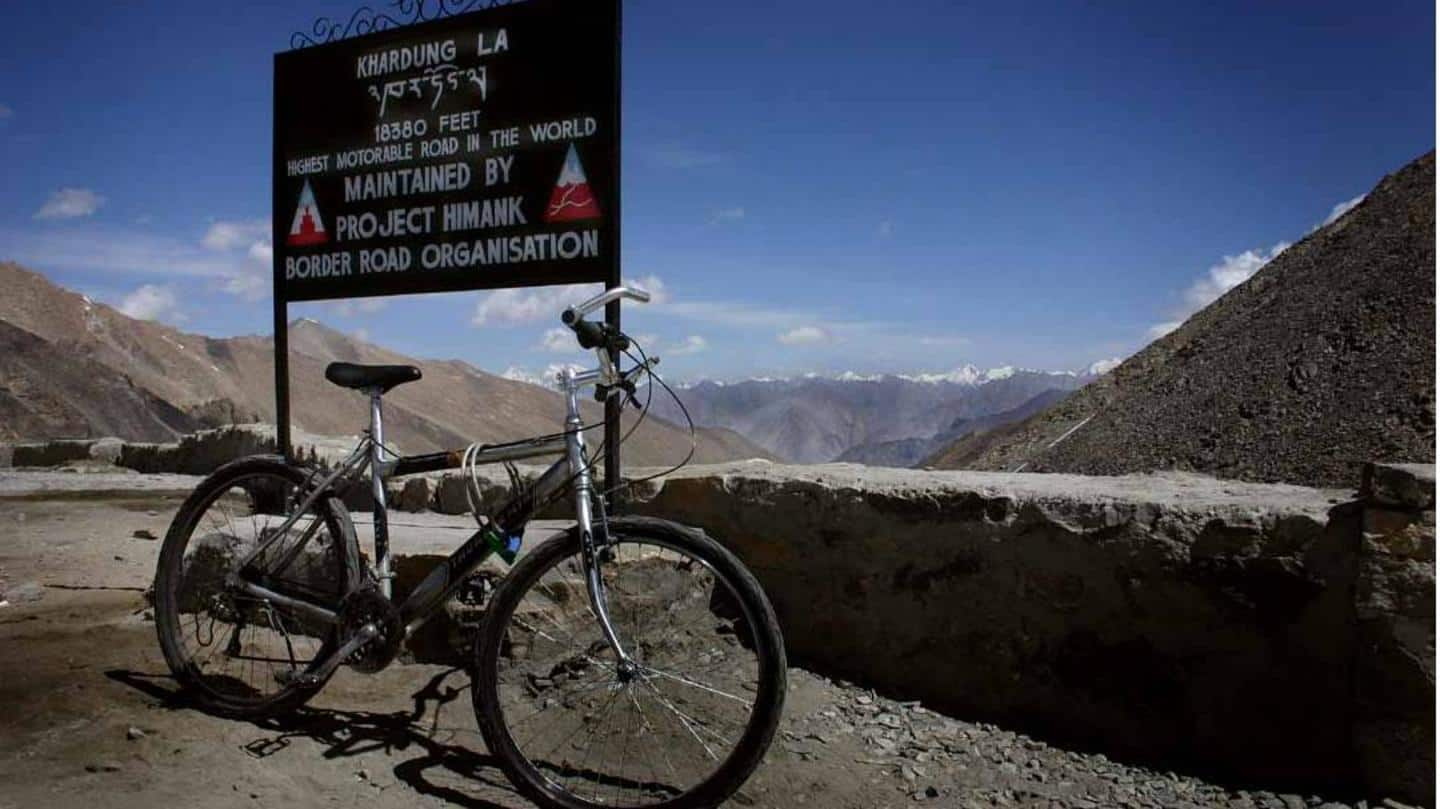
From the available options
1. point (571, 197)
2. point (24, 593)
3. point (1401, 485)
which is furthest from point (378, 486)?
point (1401, 485)

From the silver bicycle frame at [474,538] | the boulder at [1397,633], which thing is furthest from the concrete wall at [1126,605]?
the silver bicycle frame at [474,538]

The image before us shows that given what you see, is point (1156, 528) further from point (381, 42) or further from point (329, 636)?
point (381, 42)

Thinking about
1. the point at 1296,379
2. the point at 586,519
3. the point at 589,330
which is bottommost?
the point at 586,519

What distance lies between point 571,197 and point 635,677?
233 cm

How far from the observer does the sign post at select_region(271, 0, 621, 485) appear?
419 cm

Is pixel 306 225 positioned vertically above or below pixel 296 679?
above

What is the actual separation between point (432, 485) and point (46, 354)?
3075 centimetres

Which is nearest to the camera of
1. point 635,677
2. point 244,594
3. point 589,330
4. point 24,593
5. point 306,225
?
point 635,677

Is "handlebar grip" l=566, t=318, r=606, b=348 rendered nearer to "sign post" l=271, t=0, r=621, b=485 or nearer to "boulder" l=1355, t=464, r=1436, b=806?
"sign post" l=271, t=0, r=621, b=485

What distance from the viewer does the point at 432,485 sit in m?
5.54

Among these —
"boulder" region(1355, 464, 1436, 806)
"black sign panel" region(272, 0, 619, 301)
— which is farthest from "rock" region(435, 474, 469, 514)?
"boulder" region(1355, 464, 1436, 806)

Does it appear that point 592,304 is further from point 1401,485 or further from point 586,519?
point 1401,485

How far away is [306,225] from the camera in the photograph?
506cm

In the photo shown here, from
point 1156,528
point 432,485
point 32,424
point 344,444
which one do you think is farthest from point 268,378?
point 1156,528
